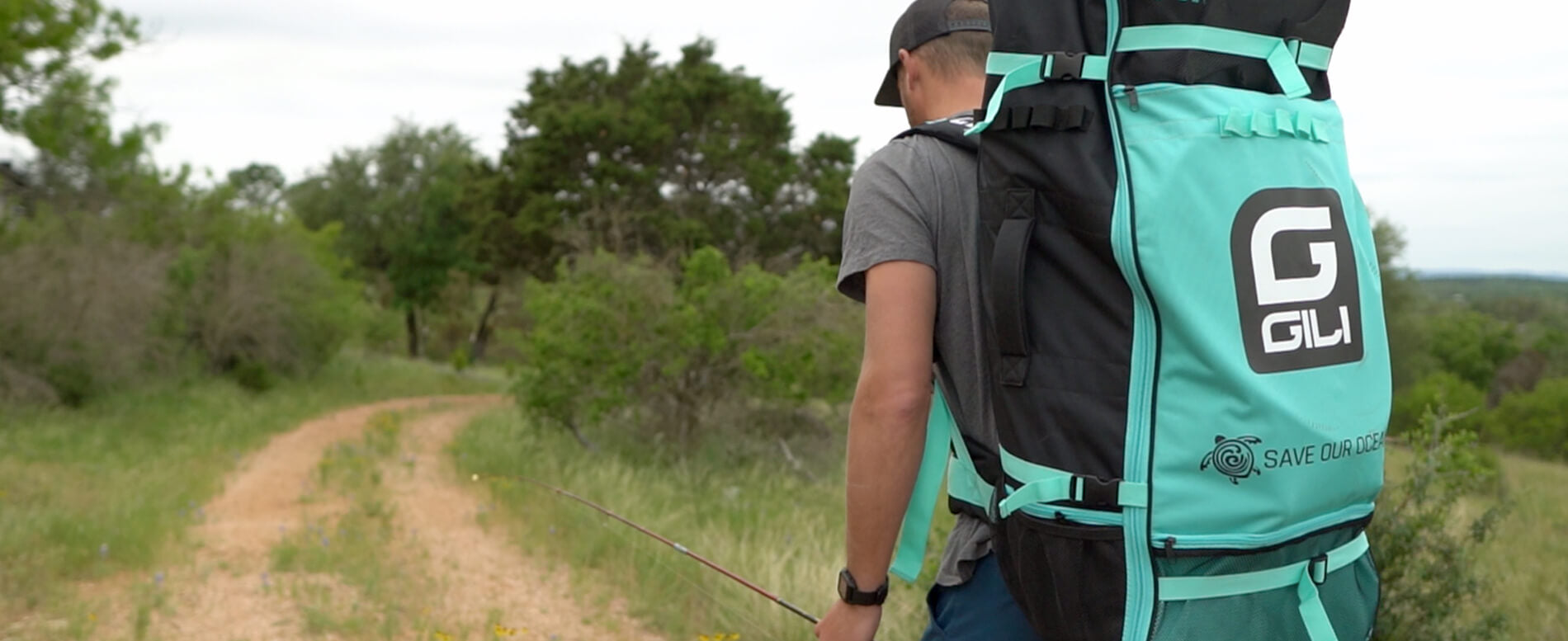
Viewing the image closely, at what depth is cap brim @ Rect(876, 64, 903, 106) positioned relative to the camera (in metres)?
2.18

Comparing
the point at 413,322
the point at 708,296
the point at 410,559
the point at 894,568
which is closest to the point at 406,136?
the point at 413,322

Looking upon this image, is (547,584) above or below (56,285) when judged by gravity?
below

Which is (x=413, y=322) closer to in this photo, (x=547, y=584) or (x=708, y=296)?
(x=708, y=296)

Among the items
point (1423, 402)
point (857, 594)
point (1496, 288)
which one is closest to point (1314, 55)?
point (857, 594)

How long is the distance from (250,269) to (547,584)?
1931 cm

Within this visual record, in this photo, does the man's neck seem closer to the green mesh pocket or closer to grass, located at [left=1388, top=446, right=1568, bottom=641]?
the green mesh pocket

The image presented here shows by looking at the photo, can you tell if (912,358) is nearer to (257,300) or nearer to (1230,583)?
(1230,583)

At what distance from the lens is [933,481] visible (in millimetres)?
1946

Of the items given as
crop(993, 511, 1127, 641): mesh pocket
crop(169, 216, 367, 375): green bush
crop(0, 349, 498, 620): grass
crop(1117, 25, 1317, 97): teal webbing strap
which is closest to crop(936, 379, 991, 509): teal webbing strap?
crop(993, 511, 1127, 641): mesh pocket

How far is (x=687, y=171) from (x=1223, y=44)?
25.0 meters

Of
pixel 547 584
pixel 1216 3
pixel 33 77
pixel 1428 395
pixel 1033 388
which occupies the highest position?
pixel 33 77

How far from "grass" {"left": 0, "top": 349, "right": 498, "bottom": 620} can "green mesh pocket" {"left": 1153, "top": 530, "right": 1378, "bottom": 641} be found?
5.92 m

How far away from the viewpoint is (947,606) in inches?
76.5

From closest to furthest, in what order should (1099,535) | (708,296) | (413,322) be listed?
1. (1099,535)
2. (708,296)
3. (413,322)
